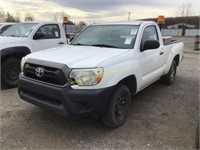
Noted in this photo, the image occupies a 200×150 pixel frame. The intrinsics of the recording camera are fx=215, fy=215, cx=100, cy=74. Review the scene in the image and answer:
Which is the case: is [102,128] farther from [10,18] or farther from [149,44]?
[10,18]

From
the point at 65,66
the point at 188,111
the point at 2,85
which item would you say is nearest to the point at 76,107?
the point at 65,66

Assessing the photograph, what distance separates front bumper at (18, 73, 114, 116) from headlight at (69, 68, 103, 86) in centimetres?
Answer: 11

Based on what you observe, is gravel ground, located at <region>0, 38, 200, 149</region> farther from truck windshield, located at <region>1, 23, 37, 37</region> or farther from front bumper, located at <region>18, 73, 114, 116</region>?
truck windshield, located at <region>1, 23, 37, 37</region>

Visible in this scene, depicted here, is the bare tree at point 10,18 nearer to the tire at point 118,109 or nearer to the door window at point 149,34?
the door window at point 149,34

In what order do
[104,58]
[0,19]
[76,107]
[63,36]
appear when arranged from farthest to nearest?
[0,19] < [63,36] < [104,58] < [76,107]

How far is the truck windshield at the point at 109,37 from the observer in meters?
4.00

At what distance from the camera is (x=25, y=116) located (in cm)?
400

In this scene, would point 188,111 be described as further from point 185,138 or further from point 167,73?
point 167,73

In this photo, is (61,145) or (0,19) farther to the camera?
(0,19)

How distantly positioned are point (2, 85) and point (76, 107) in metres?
3.50

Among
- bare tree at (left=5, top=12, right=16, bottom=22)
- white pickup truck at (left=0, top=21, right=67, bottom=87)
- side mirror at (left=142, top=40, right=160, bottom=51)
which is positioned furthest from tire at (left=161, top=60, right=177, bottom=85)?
bare tree at (left=5, top=12, right=16, bottom=22)

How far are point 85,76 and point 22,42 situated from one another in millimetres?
3622

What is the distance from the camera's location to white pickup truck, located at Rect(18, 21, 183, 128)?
117 inches

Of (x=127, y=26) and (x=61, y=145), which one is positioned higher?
(x=127, y=26)
